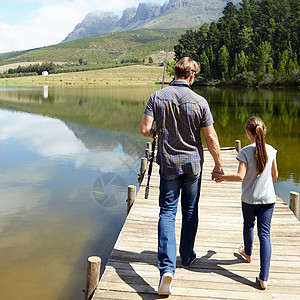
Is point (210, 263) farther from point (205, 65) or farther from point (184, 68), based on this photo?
point (205, 65)

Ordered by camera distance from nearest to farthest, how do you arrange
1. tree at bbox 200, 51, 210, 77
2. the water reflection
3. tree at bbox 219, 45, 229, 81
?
the water reflection → tree at bbox 219, 45, 229, 81 → tree at bbox 200, 51, 210, 77

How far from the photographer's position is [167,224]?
3.66 metres

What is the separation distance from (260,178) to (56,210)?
20.6 feet

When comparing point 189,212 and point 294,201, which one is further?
point 294,201

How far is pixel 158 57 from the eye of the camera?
192 m

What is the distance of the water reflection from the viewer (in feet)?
19.1

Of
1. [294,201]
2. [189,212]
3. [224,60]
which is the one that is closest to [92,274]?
[189,212]

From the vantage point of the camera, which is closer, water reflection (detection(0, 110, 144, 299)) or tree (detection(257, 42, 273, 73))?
water reflection (detection(0, 110, 144, 299))

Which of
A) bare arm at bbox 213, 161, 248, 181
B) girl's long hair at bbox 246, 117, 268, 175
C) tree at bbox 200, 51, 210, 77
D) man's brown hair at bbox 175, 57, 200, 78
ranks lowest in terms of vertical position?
bare arm at bbox 213, 161, 248, 181

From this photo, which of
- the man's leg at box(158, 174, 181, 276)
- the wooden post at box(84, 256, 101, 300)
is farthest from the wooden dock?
the man's leg at box(158, 174, 181, 276)

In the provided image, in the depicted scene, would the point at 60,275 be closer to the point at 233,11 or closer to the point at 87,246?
the point at 87,246

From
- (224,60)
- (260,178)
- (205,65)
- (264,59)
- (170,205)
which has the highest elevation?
(224,60)

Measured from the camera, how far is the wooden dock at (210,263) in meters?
3.70

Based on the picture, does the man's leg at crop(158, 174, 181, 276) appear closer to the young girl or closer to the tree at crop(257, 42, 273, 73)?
the young girl
